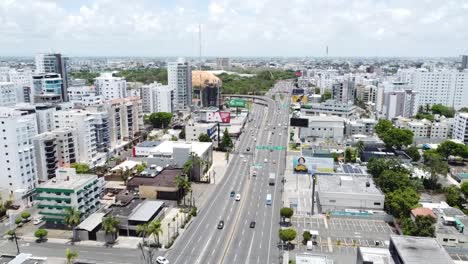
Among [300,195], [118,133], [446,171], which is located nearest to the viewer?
[300,195]

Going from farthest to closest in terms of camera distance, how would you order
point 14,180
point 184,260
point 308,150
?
1. point 308,150
2. point 14,180
3. point 184,260

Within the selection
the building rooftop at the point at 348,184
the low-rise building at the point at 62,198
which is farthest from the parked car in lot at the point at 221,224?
the low-rise building at the point at 62,198

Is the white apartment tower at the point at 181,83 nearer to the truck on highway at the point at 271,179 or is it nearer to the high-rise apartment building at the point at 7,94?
the high-rise apartment building at the point at 7,94

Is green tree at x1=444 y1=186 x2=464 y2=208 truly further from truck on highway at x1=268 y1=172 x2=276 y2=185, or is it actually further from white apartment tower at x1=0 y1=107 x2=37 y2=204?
white apartment tower at x1=0 y1=107 x2=37 y2=204

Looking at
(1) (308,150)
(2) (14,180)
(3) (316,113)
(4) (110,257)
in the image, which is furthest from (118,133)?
(3) (316,113)

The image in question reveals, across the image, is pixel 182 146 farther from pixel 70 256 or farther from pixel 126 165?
pixel 70 256

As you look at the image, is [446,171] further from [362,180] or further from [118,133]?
[118,133]

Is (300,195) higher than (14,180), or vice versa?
(14,180)
